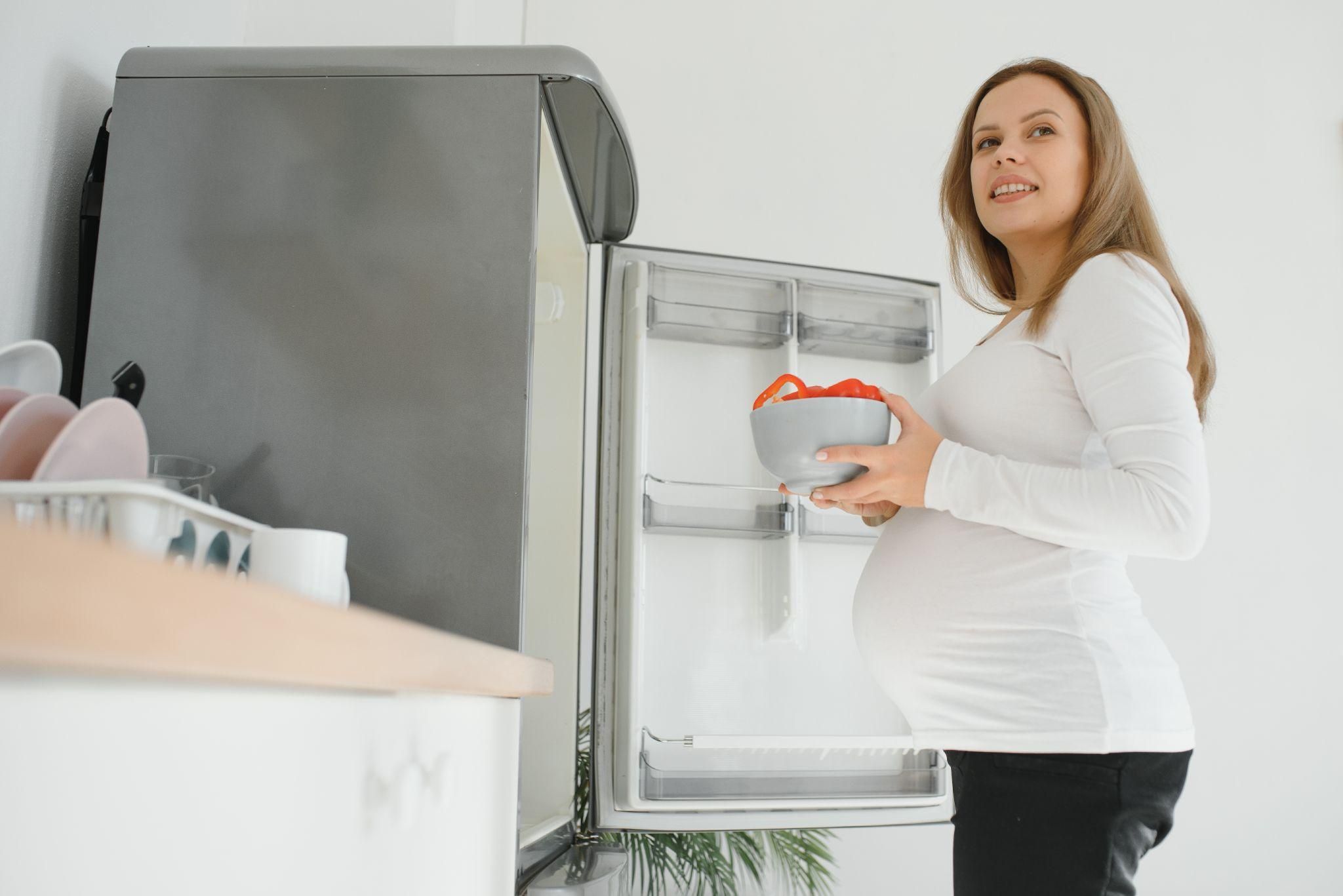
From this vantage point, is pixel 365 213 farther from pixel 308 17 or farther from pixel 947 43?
pixel 947 43

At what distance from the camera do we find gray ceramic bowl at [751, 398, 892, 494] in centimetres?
Answer: 97

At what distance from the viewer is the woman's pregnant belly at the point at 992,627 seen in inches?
33.5

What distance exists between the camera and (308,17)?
1354 millimetres

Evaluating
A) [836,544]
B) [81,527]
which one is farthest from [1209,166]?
[81,527]

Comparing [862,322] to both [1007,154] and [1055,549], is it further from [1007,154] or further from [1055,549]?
[1055,549]

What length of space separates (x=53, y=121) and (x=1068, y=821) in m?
1.10

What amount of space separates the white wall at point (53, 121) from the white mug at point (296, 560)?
44 centimetres

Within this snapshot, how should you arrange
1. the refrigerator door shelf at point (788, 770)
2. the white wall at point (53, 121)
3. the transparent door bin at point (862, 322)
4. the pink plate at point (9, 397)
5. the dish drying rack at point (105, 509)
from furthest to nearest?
the transparent door bin at point (862, 322) → the refrigerator door shelf at point (788, 770) → the white wall at point (53, 121) → the pink plate at point (9, 397) → the dish drying rack at point (105, 509)

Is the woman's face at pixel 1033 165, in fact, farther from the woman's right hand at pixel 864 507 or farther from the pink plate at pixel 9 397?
the pink plate at pixel 9 397

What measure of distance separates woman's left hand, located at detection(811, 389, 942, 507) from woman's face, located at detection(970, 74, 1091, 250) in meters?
0.27

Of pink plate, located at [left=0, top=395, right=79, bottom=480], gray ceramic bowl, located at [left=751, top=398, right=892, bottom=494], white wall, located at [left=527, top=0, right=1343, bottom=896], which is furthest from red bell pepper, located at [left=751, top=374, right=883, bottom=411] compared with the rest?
white wall, located at [left=527, top=0, right=1343, bottom=896]

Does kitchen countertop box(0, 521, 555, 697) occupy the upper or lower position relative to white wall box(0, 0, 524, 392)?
lower

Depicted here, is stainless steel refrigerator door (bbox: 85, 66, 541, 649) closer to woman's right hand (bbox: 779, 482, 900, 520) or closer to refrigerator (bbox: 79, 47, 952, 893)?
refrigerator (bbox: 79, 47, 952, 893)

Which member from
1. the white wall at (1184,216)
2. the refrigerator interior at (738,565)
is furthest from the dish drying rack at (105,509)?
the white wall at (1184,216)
